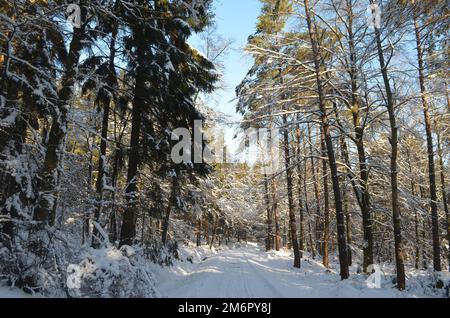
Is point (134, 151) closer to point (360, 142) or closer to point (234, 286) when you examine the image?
point (234, 286)

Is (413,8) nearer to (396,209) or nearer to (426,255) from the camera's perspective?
(396,209)

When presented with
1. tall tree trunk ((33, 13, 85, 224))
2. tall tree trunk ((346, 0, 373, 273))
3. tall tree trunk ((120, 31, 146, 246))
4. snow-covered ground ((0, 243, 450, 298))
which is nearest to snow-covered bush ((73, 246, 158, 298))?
snow-covered ground ((0, 243, 450, 298))

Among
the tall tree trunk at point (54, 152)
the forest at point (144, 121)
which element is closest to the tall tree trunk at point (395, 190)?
the forest at point (144, 121)

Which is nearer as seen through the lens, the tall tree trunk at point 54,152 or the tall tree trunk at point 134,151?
the tall tree trunk at point 54,152

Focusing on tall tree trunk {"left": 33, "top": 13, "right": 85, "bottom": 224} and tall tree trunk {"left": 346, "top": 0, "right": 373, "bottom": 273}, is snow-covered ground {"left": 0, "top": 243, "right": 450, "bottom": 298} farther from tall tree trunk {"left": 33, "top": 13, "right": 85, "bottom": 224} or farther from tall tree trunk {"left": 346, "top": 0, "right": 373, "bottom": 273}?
tall tree trunk {"left": 33, "top": 13, "right": 85, "bottom": 224}

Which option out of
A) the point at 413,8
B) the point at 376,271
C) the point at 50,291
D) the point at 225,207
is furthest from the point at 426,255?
the point at 50,291

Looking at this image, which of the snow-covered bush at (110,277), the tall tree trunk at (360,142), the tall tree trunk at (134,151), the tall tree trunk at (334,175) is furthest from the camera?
the tall tree trunk at (360,142)

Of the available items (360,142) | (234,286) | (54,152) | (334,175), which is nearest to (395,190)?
(334,175)

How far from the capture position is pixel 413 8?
10305 mm

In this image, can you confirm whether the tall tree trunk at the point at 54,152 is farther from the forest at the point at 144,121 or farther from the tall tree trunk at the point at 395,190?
the tall tree trunk at the point at 395,190

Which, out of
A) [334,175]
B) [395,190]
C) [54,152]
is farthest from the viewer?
[334,175]

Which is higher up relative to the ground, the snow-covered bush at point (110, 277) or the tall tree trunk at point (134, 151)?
the tall tree trunk at point (134, 151)

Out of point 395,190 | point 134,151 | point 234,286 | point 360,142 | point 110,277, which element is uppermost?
point 360,142
